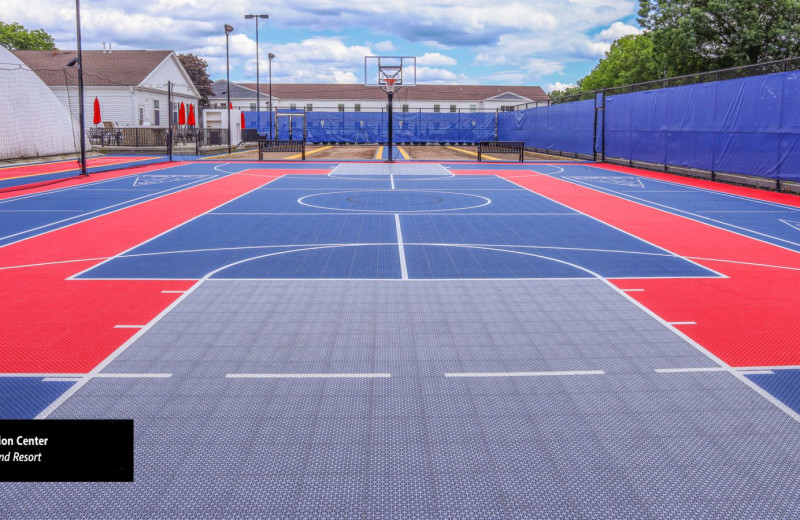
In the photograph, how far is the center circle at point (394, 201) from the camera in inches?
680

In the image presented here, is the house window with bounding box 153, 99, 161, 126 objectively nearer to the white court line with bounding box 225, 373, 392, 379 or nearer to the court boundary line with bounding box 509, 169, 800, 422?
the court boundary line with bounding box 509, 169, 800, 422

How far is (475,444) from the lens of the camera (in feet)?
15.9

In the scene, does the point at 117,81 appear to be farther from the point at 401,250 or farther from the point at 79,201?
the point at 401,250

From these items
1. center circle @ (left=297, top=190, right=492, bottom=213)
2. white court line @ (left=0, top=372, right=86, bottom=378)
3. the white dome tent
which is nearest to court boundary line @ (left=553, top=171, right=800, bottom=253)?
center circle @ (left=297, top=190, right=492, bottom=213)

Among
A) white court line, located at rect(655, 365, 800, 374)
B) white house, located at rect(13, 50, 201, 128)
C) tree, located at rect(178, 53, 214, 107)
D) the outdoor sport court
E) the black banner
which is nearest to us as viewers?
the black banner

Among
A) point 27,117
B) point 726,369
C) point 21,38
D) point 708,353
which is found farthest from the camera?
point 21,38

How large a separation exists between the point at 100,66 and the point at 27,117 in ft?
74.6

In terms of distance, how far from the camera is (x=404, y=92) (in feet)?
331

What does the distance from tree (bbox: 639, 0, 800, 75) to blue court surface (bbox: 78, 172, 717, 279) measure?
27.9 meters

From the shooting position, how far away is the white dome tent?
3434 cm

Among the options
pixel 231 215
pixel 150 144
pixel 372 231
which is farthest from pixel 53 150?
pixel 372 231

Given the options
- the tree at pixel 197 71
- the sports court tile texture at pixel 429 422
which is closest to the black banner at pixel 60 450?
the sports court tile texture at pixel 429 422

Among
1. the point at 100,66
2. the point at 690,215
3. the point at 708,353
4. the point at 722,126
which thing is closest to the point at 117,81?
the point at 100,66

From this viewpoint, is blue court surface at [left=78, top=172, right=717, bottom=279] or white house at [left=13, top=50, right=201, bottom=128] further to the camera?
white house at [left=13, top=50, right=201, bottom=128]
